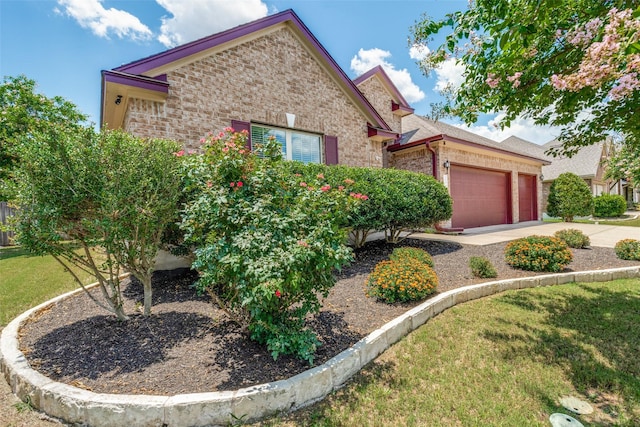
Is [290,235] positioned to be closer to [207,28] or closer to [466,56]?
[466,56]

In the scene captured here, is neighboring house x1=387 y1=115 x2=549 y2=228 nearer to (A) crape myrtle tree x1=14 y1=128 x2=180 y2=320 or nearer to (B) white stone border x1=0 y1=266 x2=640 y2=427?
(B) white stone border x1=0 y1=266 x2=640 y2=427

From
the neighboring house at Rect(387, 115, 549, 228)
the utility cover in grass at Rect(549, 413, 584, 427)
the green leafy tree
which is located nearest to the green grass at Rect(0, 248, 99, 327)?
the utility cover in grass at Rect(549, 413, 584, 427)

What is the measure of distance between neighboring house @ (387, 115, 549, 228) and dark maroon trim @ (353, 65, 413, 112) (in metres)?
1.21

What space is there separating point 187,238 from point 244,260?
2.99 ft

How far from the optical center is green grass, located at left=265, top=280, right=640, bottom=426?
2.47 metres

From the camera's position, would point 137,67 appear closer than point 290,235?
No

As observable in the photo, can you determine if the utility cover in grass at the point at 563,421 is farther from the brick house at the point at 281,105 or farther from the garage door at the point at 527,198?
the garage door at the point at 527,198

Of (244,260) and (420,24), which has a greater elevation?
(420,24)

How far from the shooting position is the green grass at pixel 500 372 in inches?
97.3

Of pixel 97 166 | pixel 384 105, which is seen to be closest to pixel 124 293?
pixel 97 166

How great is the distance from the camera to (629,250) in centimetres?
684

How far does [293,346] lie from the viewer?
288 centimetres

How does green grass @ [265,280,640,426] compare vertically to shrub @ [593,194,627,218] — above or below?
below

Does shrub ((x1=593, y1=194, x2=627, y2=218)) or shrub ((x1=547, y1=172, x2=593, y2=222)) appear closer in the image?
shrub ((x1=547, y1=172, x2=593, y2=222))
